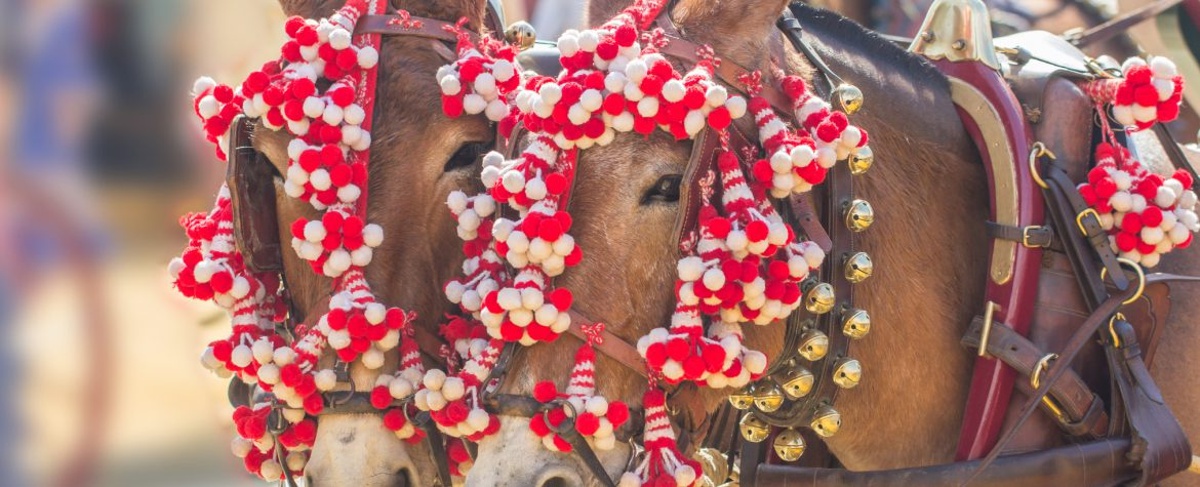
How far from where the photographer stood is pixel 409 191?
279cm

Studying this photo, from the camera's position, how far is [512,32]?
3102mm

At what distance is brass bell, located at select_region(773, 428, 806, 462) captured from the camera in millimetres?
2811

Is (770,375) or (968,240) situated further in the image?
(968,240)

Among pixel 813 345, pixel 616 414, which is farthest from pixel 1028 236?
pixel 616 414

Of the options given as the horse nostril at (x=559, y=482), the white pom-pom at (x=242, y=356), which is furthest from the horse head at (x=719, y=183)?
the white pom-pom at (x=242, y=356)

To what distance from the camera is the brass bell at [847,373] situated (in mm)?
2592

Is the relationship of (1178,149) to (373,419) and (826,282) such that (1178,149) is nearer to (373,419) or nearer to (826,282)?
(826,282)

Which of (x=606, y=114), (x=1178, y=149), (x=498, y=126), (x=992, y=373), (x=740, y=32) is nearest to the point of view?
(x=606, y=114)

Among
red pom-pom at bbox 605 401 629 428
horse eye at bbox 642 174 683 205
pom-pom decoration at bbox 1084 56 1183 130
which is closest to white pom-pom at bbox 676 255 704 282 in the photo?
horse eye at bbox 642 174 683 205

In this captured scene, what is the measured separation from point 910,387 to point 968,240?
0.38 meters

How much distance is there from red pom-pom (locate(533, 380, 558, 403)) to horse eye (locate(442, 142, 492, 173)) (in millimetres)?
816

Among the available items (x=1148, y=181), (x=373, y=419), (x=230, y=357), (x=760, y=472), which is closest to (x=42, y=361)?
(x=230, y=357)

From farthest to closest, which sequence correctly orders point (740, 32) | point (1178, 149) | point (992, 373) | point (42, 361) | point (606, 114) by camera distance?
point (42, 361)
point (1178, 149)
point (992, 373)
point (740, 32)
point (606, 114)

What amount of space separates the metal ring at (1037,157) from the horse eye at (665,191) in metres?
0.89
